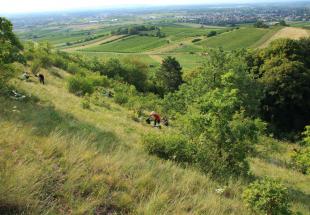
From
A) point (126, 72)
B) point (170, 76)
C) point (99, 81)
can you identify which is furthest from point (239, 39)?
point (99, 81)

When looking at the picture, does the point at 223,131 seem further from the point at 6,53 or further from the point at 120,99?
the point at 120,99

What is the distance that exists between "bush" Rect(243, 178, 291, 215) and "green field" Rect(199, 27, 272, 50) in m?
93.7

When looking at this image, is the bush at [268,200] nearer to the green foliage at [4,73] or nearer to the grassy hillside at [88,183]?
the grassy hillside at [88,183]

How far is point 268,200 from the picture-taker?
23.7ft

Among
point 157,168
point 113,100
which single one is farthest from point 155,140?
point 113,100

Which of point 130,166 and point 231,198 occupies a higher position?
point 130,166

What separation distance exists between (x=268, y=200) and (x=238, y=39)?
104442 mm

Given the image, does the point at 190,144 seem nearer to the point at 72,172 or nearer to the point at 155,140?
the point at 155,140

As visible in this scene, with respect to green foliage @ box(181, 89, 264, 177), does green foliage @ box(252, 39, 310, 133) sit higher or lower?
lower

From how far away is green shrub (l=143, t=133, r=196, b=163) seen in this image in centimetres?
1062

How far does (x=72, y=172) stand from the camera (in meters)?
6.21

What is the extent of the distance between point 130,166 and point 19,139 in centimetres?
215

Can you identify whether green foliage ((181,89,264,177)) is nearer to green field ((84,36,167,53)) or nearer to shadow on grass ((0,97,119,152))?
shadow on grass ((0,97,119,152))

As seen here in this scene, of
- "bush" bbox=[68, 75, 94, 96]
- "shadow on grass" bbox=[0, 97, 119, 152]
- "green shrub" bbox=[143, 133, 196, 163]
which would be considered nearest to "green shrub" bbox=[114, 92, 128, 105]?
"bush" bbox=[68, 75, 94, 96]
